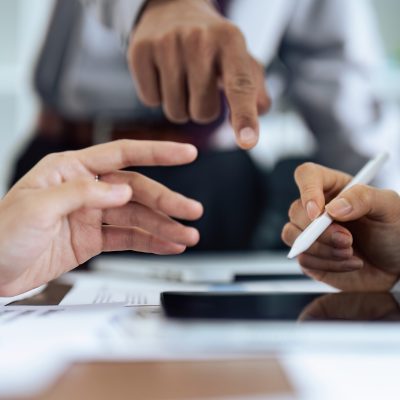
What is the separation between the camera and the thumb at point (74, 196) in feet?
1.22

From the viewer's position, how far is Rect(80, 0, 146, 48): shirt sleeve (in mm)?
772

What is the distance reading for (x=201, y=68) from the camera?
2.21 feet

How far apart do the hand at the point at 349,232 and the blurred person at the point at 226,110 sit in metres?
0.51

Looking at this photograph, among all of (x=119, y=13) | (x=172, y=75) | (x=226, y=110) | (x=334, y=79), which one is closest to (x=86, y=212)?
(x=172, y=75)

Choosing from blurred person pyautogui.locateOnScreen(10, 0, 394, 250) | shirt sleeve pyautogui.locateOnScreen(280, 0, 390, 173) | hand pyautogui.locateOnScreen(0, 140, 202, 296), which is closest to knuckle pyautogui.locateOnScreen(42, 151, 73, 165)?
hand pyautogui.locateOnScreen(0, 140, 202, 296)

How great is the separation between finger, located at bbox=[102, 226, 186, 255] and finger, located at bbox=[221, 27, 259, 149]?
0.13 m

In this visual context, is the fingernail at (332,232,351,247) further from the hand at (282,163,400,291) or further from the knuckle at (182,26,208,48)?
the knuckle at (182,26,208,48)

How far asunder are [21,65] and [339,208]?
1.07 metres

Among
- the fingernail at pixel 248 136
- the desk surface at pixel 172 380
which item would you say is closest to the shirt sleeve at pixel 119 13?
the fingernail at pixel 248 136

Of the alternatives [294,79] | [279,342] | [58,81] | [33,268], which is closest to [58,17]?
[58,81]

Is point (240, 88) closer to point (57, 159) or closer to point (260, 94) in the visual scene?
point (260, 94)

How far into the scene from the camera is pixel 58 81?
1.19m

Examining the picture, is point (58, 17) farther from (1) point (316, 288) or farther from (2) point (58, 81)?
(1) point (316, 288)

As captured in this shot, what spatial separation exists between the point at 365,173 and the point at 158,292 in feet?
0.75
